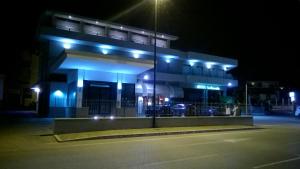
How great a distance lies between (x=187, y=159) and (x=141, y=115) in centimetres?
1354

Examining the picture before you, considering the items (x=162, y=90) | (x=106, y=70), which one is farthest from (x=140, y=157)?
(x=162, y=90)

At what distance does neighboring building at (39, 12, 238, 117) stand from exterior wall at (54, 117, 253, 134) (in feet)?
4.73

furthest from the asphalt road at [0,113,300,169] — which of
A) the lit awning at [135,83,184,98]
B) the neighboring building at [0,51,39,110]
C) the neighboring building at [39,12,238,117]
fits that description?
the neighboring building at [0,51,39,110]

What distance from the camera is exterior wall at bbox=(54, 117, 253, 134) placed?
61.3ft

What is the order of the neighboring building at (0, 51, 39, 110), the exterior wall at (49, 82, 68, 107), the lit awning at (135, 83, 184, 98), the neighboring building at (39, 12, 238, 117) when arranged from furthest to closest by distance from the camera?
the neighboring building at (0, 51, 39, 110) → the lit awning at (135, 83, 184, 98) → the exterior wall at (49, 82, 68, 107) → the neighboring building at (39, 12, 238, 117)

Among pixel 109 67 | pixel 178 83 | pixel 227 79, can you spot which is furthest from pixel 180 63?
pixel 109 67

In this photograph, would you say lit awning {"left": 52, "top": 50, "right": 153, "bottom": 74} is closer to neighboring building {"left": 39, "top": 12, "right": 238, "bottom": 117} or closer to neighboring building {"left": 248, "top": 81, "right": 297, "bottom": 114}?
neighboring building {"left": 39, "top": 12, "right": 238, "bottom": 117}

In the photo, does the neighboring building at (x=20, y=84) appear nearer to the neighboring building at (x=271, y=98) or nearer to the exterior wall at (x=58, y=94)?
the exterior wall at (x=58, y=94)

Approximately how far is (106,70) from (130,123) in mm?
11757

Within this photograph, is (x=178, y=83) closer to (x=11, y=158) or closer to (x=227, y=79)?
Result: (x=227, y=79)

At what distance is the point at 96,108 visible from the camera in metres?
22.0

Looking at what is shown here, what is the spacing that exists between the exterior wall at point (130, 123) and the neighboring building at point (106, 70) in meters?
1.44

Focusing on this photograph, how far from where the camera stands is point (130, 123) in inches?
854

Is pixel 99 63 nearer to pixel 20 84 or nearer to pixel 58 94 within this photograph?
pixel 58 94
